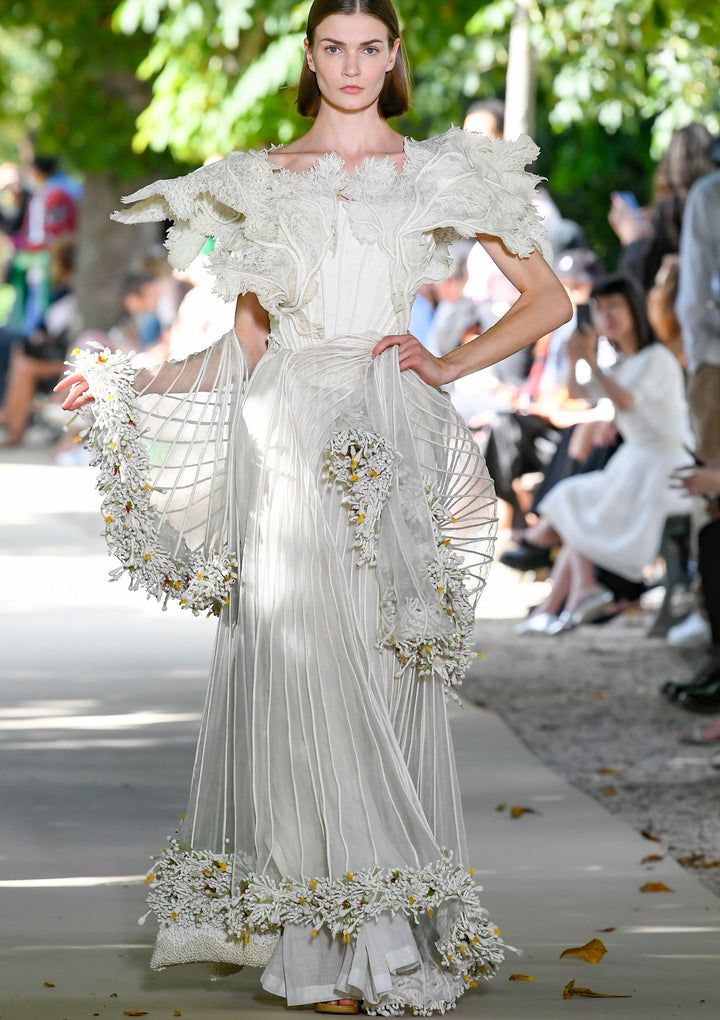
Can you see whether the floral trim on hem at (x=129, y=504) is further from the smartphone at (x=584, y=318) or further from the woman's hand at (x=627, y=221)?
the woman's hand at (x=627, y=221)

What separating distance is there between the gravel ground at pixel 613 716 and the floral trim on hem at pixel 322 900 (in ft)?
4.43

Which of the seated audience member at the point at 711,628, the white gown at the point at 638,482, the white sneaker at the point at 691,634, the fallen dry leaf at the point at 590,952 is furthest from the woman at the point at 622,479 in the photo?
the fallen dry leaf at the point at 590,952

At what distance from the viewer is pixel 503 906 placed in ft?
16.8

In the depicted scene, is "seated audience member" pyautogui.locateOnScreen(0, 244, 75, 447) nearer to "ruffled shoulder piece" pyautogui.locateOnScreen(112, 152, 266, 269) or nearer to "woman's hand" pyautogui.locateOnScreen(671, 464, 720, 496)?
"woman's hand" pyautogui.locateOnScreen(671, 464, 720, 496)

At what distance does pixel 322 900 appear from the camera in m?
4.03

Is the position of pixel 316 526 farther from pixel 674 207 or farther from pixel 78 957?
pixel 674 207

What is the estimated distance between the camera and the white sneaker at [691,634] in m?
9.33

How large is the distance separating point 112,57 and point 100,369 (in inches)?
637

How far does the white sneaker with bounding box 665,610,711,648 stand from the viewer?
30.6 ft

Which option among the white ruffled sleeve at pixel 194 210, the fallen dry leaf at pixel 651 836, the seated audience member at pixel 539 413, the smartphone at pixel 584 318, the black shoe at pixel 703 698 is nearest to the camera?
the white ruffled sleeve at pixel 194 210

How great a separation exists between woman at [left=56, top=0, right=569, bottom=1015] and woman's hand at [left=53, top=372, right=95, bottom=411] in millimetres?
11

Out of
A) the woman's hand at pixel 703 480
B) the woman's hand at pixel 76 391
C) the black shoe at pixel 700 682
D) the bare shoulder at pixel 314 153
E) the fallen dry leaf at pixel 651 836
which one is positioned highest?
the bare shoulder at pixel 314 153

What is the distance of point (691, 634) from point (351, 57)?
558 cm

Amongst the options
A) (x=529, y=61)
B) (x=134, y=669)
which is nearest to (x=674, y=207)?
(x=529, y=61)
